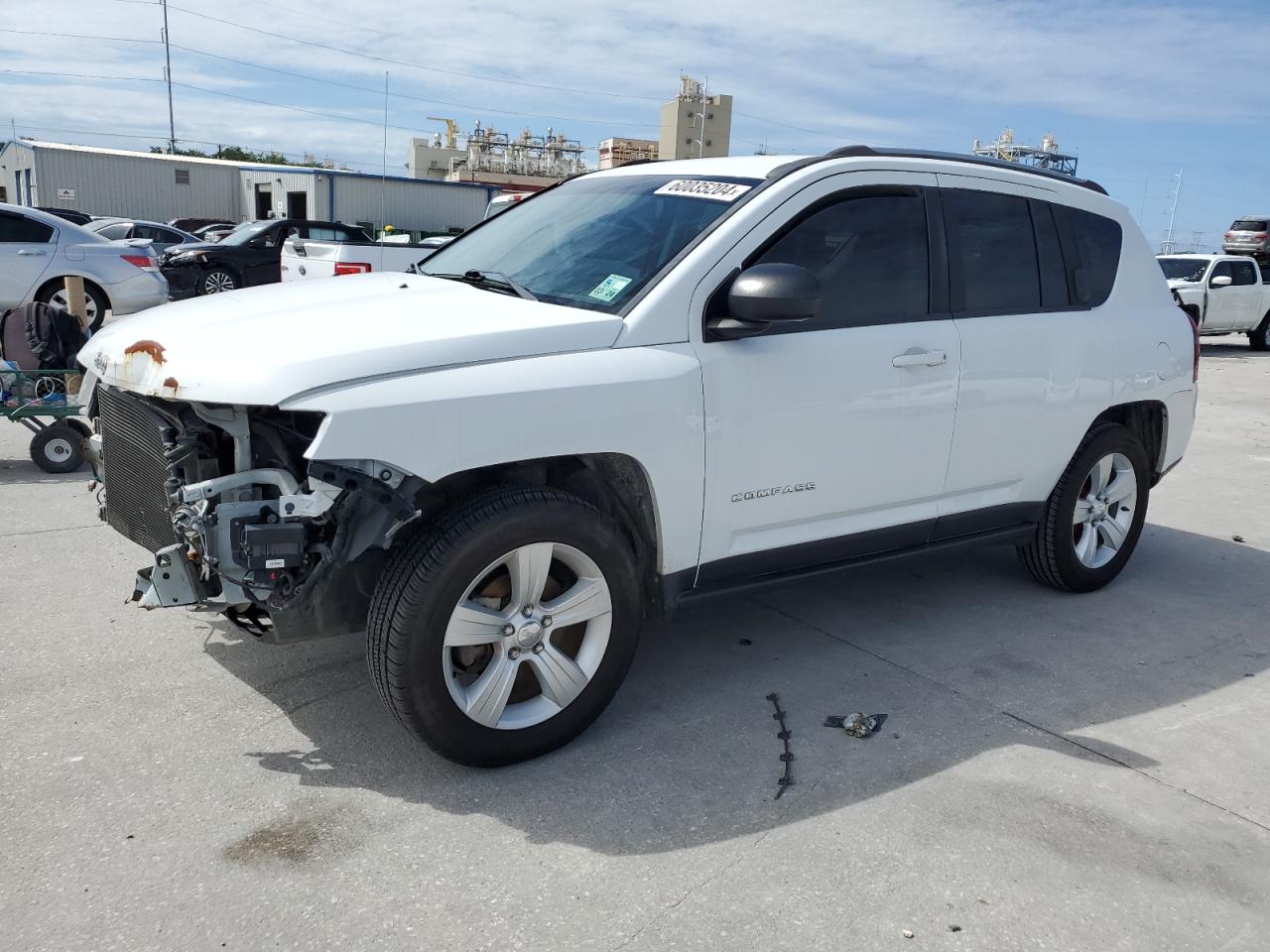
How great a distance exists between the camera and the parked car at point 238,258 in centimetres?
1852

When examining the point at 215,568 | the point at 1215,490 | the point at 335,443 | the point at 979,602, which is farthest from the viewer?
the point at 1215,490

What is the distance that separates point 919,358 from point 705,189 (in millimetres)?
1032

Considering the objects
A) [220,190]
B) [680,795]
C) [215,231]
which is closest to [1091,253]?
[680,795]

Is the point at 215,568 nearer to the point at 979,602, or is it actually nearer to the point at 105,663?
the point at 105,663

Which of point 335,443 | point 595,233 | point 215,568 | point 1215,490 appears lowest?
point 1215,490

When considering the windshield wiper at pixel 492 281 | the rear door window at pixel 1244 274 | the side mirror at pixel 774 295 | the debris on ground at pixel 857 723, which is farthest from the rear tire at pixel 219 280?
the rear door window at pixel 1244 274

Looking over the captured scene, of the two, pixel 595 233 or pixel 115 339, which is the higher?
pixel 595 233

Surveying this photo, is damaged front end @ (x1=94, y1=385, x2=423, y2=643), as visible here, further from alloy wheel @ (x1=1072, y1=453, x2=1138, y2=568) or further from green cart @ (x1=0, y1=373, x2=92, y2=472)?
green cart @ (x1=0, y1=373, x2=92, y2=472)

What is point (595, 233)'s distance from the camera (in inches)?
158

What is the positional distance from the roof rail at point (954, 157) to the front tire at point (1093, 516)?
1.19m

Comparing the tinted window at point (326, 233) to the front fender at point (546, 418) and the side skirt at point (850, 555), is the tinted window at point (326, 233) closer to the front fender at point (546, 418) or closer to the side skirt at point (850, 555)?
the side skirt at point (850, 555)

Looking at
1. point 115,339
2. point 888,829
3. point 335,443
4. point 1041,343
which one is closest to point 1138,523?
point 1041,343

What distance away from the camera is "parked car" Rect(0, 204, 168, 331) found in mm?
11812

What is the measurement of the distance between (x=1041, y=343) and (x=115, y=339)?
3645 millimetres
